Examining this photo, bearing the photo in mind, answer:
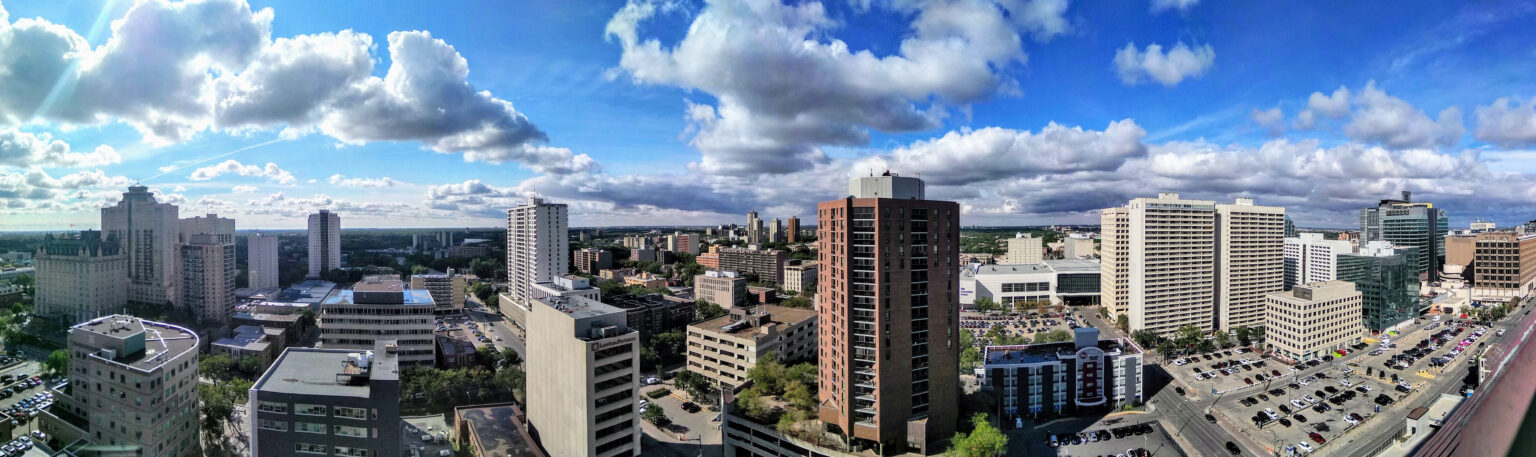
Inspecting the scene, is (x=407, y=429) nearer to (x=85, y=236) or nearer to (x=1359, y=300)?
(x=85, y=236)

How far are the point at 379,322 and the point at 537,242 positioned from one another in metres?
5.72

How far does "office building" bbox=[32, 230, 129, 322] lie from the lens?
18.8ft

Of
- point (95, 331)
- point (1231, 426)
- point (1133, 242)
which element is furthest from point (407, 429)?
point (1133, 242)

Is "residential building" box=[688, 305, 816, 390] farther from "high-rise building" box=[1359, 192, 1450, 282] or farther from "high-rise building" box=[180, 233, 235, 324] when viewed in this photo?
"high-rise building" box=[1359, 192, 1450, 282]

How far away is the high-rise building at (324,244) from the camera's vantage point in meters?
17.0

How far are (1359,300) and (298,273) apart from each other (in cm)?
2663

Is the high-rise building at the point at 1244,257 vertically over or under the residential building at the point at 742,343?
over

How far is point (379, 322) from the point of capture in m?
9.41

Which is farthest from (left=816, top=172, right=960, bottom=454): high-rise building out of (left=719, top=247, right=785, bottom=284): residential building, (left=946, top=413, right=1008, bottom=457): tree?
(left=719, top=247, right=785, bottom=284): residential building

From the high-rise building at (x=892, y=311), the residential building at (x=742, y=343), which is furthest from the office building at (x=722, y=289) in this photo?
the high-rise building at (x=892, y=311)

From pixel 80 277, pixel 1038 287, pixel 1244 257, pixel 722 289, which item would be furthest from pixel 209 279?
pixel 1244 257

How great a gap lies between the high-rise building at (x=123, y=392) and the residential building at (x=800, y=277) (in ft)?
57.5

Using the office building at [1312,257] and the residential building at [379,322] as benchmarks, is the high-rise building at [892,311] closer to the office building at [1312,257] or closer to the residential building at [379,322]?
the residential building at [379,322]

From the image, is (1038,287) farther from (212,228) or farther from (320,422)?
(212,228)
